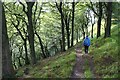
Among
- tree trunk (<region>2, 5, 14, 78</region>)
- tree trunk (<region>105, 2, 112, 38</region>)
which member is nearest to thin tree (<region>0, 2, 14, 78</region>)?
tree trunk (<region>2, 5, 14, 78</region>)

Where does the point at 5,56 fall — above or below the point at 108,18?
below

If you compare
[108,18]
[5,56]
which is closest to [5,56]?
[5,56]

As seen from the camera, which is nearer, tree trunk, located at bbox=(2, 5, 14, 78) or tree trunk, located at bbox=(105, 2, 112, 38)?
tree trunk, located at bbox=(2, 5, 14, 78)

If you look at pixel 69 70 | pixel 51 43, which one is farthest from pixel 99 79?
pixel 51 43

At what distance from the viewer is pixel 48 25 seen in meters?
54.8

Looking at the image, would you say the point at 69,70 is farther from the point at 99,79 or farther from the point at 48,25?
the point at 48,25

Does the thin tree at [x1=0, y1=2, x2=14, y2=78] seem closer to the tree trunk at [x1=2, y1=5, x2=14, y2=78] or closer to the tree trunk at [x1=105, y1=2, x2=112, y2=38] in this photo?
the tree trunk at [x1=2, y1=5, x2=14, y2=78]

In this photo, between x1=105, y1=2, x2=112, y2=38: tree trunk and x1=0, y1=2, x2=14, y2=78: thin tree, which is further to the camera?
x1=105, y1=2, x2=112, y2=38: tree trunk

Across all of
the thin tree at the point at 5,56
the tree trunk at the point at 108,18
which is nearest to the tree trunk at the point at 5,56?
the thin tree at the point at 5,56

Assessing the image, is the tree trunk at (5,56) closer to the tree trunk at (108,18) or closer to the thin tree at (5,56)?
the thin tree at (5,56)

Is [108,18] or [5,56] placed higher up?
[108,18]

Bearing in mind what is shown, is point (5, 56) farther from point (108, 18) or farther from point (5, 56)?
point (108, 18)

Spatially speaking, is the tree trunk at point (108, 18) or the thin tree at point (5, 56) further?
the tree trunk at point (108, 18)

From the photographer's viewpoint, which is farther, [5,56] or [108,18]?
[108,18]
